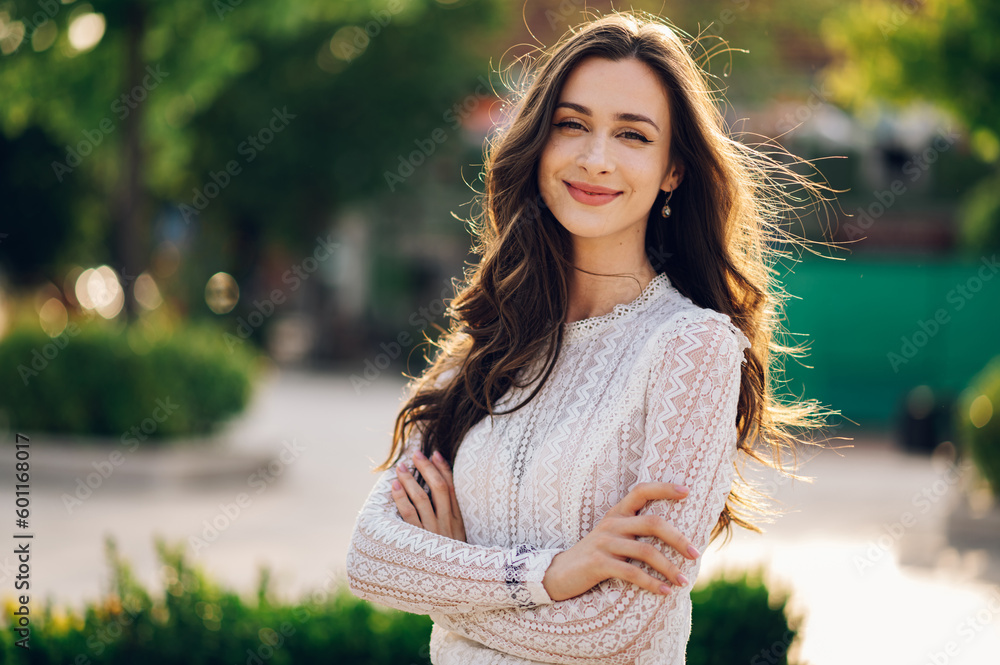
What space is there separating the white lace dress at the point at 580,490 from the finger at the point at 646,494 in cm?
3

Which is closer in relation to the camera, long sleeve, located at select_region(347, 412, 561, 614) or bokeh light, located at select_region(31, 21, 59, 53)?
long sleeve, located at select_region(347, 412, 561, 614)

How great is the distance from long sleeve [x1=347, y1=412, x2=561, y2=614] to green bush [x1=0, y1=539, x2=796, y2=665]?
1099 millimetres

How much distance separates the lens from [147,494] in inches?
320

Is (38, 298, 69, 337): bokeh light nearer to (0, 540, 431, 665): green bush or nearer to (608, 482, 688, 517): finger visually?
(0, 540, 431, 665): green bush

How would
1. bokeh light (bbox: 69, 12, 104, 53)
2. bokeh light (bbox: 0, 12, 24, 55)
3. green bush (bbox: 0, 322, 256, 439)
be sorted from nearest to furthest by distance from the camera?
green bush (bbox: 0, 322, 256, 439) < bokeh light (bbox: 0, 12, 24, 55) < bokeh light (bbox: 69, 12, 104, 53)

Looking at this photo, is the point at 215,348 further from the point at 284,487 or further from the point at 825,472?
the point at 825,472

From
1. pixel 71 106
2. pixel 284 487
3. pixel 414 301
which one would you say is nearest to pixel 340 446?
pixel 284 487

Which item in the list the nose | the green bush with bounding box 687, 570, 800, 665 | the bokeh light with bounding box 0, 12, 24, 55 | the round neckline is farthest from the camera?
the bokeh light with bounding box 0, 12, 24, 55

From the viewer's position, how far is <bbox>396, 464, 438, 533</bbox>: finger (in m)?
2.19

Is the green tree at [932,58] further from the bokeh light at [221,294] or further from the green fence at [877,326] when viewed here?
the bokeh light at [221,294]

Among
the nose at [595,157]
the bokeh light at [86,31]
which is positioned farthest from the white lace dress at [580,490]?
the bokeh light at [86,31]

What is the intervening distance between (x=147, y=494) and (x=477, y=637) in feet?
22.2

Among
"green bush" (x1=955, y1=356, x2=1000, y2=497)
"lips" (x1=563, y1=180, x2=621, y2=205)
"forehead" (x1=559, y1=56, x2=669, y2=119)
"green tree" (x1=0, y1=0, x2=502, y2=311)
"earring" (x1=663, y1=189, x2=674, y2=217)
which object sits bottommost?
"lips" (x1=563, y1=180, x2=621, y2=205)

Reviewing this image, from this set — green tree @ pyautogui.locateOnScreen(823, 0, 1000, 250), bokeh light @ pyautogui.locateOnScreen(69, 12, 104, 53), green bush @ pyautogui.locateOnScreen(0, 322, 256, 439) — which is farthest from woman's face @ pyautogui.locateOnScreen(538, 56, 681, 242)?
bokeh light @ pyautogui.locateOnScreen(69, 12, 104, 53)
